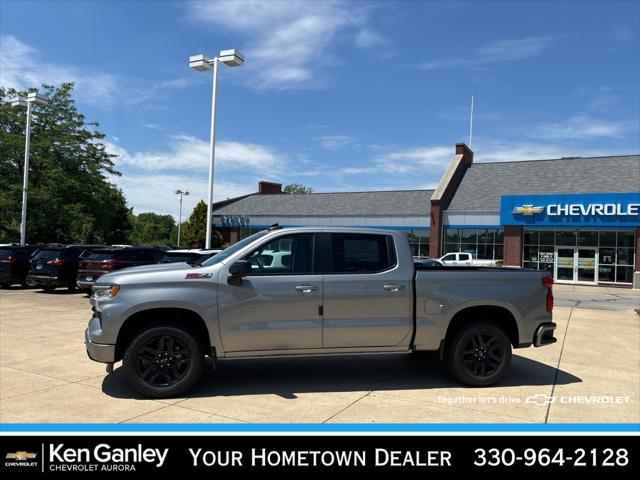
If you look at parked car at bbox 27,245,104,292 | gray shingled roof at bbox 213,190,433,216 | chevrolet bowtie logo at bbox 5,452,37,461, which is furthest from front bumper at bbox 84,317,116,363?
gray shingled roof at bbox 213,190,433,216

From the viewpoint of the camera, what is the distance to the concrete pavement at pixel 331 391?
4918 mm

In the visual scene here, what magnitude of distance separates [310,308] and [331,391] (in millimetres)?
999

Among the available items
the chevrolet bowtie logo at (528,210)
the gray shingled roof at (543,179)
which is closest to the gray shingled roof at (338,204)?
the gray shingled roof at (543,179)

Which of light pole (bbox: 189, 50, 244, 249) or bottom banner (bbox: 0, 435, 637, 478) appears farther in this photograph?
light pole (bbox: 189, 50, 244, 249)

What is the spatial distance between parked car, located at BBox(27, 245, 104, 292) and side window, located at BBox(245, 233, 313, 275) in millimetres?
12654

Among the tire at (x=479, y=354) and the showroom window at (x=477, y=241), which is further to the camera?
the showroom window at (x=477, y=241)

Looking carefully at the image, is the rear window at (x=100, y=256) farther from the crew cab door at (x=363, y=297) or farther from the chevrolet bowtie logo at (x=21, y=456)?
the chevrolet bowtie logo at (x=21, y=456)

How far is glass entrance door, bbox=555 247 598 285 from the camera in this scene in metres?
29.3

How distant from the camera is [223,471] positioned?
302 centimetres

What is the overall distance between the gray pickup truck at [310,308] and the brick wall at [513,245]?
26.4 m

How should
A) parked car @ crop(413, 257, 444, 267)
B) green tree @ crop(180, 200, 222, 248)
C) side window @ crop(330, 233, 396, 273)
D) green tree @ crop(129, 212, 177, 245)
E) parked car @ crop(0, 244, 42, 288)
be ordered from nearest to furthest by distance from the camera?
side window @ crop(330, 233, 396, 273), parked car @ crop(413, 257, 444, 267), parked car @ crop(0, 244, 42, 288), green tree @ crop(180, 200, 222, 248), green tree @ crop(129, 212, 177, 245)

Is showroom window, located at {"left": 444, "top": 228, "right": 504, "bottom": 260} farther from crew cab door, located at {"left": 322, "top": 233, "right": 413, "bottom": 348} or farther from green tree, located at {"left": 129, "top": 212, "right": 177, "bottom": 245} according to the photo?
green tree, located at {"left": 129, "top": 212, "right": 177, "bottom": 245}

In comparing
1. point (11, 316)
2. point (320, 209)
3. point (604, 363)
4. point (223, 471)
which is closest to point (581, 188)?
point (320, 209)

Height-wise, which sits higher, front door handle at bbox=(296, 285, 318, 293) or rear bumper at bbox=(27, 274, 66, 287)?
front door handle at bbox=(296, 285, 318, 293)
